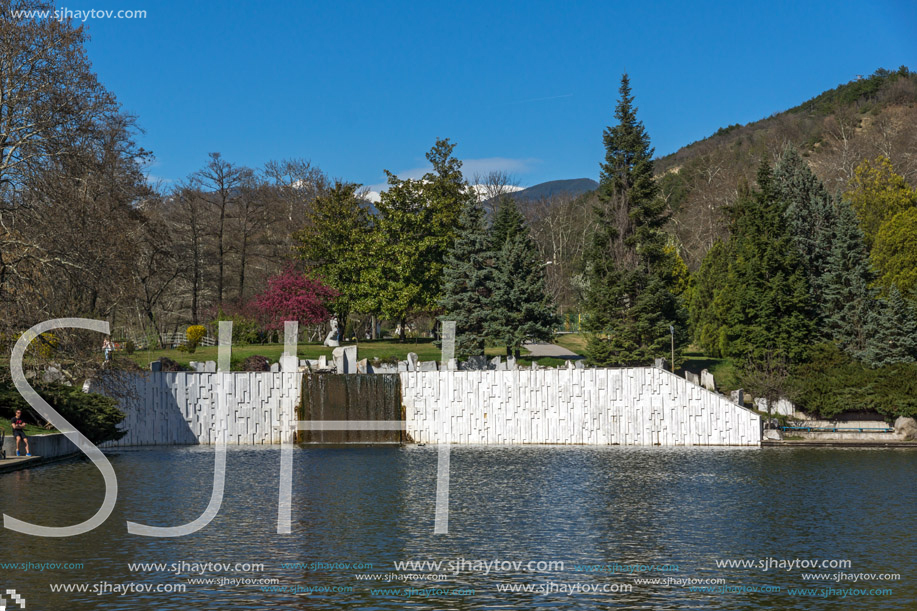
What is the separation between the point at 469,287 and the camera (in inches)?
2046

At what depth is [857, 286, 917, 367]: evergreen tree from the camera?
42.6m

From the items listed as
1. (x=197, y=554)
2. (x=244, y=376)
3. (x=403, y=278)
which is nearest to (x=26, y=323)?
(x=244, y=376)

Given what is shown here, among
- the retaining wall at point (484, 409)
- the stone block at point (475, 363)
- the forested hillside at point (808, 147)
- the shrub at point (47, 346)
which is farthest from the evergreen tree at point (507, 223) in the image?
the shrub at point (47, 346)

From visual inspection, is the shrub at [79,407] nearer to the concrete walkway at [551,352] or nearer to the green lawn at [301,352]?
the green lawn at [301,352]

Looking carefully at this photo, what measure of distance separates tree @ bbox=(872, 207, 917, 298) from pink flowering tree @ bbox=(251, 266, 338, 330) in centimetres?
3105

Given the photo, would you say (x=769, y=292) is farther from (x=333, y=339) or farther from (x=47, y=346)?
(x=47, y=346)

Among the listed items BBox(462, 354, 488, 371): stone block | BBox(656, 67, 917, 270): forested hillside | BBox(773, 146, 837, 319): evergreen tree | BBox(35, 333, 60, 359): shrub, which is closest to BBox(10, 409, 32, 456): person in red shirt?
BBox(35, 333, 60, 359): shrub

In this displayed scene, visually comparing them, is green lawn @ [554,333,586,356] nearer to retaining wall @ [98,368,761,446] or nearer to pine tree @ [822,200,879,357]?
pine tree @ [822,200,879,357]

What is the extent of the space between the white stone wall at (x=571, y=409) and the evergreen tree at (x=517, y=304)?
9502 millimetres

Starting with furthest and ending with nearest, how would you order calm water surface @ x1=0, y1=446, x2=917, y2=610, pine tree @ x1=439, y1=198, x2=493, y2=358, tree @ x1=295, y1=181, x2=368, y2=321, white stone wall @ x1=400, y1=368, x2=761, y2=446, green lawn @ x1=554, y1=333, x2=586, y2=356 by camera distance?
1. green lawn @ x1=554, y1=333, x2=586, y2=356
2. tree @ x1=295, y1=181, x2=368, y2=321
3. pine tree @ x1=439, y1=198, x2=493, y2=358
4. white stone wall @ x1=400, y1=368, x2=761, y2=446
5. calm water surface @ x1=0, y1=446, x2=917, y2=610

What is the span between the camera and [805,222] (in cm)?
5138

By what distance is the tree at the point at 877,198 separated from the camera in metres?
55.1

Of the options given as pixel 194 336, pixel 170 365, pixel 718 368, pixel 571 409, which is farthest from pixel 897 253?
pixel 194 336

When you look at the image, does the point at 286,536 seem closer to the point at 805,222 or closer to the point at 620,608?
the point at 620,608
